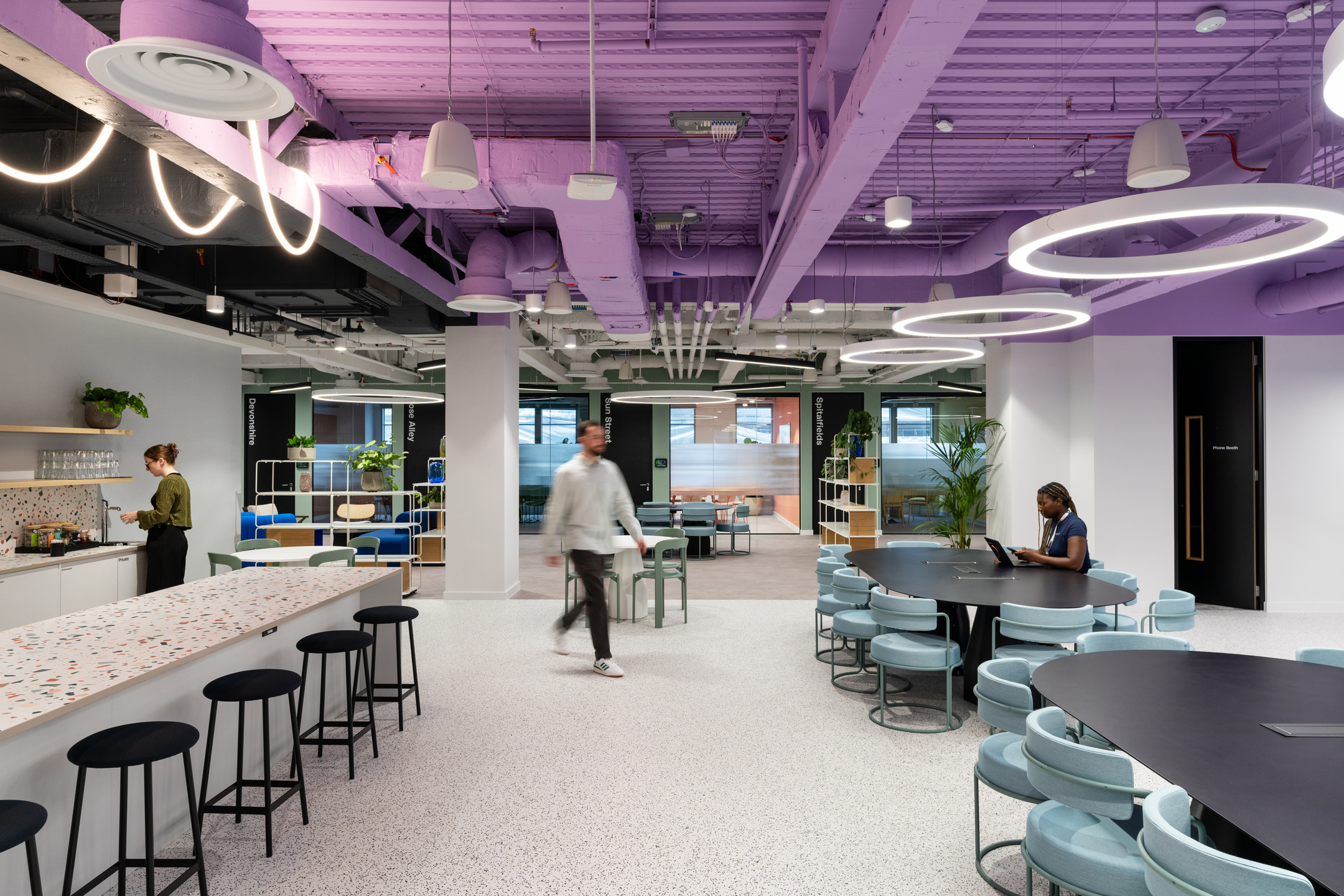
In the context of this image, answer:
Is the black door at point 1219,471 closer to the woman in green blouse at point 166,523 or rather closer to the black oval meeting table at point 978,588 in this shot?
the black oval meeting table at point 978,588

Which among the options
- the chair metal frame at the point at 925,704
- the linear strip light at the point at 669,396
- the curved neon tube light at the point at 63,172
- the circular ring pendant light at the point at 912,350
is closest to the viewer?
the curved neon tube light at the point at 63,172

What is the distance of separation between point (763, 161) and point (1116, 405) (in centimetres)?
522

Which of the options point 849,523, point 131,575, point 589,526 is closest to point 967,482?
point 849,523

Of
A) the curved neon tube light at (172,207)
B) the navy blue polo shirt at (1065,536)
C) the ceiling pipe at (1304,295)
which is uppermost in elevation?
the ceiling pipe at (1304,295)

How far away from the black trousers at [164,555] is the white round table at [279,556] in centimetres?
50

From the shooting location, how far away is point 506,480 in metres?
8.39

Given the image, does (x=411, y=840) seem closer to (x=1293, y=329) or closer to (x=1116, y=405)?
(x=1116, y=405)

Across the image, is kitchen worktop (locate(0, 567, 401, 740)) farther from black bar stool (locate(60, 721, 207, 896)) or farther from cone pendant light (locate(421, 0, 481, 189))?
cone pendant light (locate(421, 0, 481, 189))

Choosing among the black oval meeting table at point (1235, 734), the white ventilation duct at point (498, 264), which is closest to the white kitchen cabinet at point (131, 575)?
the white ventilation duct at point (498, 264)

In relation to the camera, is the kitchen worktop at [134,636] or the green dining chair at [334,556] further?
the green dining chair at [334,556]

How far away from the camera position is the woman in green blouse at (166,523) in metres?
6.49

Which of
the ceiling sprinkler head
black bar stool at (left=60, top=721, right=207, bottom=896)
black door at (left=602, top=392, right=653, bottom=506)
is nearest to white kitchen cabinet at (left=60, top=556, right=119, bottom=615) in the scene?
black bar stool at (left=60, top=721, right=207, bottom=896)

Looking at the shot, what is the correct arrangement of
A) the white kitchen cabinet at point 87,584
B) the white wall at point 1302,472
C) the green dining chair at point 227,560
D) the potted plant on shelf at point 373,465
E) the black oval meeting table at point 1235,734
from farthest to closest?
the potted plant on shelf at point 373,465, the white wall at point 1302,472, the white kitchen cabinet at point 87,584, the green dining chair at point 227,560, the black oval meeting table at point 1235,734

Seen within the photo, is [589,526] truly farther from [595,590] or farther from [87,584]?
[87,584]
